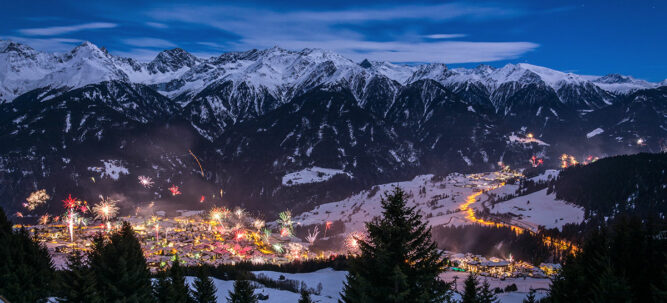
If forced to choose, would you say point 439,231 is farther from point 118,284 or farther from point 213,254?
point 118,284

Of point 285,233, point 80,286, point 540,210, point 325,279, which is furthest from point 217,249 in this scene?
point 540,210

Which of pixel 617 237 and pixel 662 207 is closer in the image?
pixel 617 237

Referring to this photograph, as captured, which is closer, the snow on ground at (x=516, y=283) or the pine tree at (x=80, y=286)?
the pine tree at (x=80, y=286)

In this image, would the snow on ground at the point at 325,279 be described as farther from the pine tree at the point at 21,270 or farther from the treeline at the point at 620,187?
the treeline at the point at 620,187

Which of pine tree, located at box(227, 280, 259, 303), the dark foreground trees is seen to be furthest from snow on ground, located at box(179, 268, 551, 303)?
the dark foreground trees

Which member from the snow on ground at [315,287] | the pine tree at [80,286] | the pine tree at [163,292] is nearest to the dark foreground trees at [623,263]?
the snow on ground at [315,287]

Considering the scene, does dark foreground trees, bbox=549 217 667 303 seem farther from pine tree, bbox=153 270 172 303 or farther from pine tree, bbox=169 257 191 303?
pine tree, bbox=153 270 172 303

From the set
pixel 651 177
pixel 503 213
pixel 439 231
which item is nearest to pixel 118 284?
pixel 439 231
